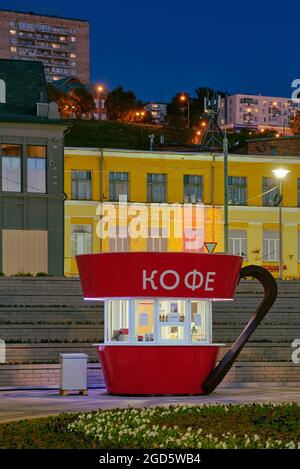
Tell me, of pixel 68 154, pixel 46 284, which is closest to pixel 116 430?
pixel 46 284

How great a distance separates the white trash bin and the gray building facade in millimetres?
26553

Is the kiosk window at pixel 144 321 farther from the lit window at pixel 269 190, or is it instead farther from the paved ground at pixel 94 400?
the lit window at pixel 269 190

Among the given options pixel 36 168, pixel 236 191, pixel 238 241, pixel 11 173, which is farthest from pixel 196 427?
pixel 236 191

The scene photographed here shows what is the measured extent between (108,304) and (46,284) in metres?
14.6

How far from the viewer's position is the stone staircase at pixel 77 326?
3731 cm

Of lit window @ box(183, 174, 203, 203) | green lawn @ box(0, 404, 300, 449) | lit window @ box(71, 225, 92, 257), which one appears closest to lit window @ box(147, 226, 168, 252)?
lit window @ box(183, 174, 203, 203)

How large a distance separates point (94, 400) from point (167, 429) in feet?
35.5

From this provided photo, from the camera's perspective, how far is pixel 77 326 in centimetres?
4134

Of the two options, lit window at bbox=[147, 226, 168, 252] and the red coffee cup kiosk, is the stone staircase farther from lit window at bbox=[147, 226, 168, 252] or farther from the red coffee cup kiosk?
lit window at bbox=[147, 226, 168, 252]

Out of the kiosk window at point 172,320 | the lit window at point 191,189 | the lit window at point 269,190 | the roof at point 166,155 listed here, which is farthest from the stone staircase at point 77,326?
the lit window at point 269,190

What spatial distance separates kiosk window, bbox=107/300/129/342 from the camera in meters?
32.6

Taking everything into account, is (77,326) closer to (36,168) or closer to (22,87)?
A: (36,168)

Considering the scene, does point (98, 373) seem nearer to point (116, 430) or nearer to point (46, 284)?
point (46, 284)

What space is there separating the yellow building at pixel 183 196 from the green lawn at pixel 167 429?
4341cm
